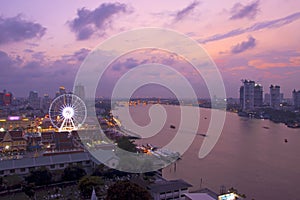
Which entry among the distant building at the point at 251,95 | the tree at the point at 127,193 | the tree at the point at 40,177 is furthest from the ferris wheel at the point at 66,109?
the distant building at the point at 251,95

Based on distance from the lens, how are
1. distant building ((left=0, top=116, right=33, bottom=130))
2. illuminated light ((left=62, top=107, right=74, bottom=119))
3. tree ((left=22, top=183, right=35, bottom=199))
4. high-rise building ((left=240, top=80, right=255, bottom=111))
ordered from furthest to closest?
high-rise building ((left=240, top=80, right=255, bottom=111))
distant building ((left=0, top=116, right=33, bottom=130))
illuminated light ((left=62, top=107, right=74, bottom=119))
tree ((left=22, top=183, right=35, bottom=199))

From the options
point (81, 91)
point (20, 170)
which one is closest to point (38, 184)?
point (20, 170)

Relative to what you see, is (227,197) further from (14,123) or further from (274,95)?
(274,95)

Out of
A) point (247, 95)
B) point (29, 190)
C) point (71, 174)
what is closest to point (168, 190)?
point (71, 174)

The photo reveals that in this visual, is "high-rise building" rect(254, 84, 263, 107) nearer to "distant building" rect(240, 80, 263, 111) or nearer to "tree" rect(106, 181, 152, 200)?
"distant building" rect(240, 80, 263, 111)

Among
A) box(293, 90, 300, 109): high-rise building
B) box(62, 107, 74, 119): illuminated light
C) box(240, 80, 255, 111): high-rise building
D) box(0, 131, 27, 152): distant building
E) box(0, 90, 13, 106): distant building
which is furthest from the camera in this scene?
box(293, 90, 300, 109): high-rise building

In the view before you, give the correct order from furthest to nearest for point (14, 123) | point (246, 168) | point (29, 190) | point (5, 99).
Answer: point (5, 99), point (14, 123), point (246, 168), point (29, 190)

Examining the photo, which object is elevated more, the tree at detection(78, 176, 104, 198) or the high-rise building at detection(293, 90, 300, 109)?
the high-rise building at detection(293, 90, 300, 109)

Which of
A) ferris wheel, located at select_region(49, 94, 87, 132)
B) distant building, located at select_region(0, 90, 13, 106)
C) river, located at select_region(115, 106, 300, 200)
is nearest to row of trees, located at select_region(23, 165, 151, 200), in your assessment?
river, located at select_region(115, 106, 300, 200)
